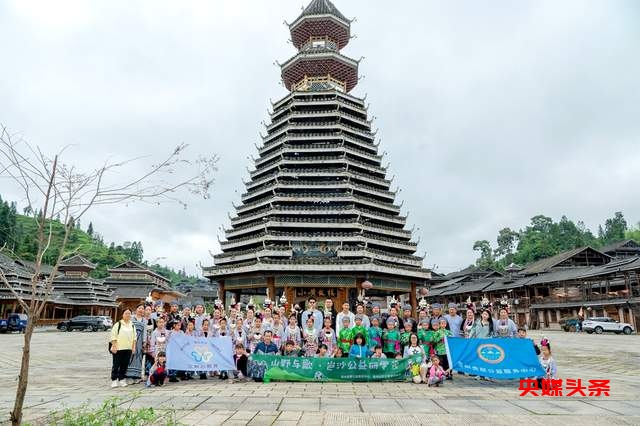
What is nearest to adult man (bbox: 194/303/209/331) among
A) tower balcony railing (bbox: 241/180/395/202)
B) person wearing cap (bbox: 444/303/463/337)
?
person wearing cap (bbox: 444/303/463/337)

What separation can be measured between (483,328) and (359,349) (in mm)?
3267

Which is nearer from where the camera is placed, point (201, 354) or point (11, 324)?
point (201, 354)

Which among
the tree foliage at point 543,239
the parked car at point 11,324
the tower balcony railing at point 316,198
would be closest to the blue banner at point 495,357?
the tower balcony railing at point 316,198

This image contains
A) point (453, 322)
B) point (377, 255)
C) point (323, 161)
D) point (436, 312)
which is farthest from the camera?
point (323, 161)

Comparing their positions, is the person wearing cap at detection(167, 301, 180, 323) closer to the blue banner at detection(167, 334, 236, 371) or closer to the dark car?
the blue banner at detection(167, 334, 236, 371)

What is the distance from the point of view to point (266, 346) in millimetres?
11344

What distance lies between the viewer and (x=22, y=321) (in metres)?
40.7

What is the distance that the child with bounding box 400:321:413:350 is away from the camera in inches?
445

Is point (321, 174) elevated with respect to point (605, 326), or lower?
elevated

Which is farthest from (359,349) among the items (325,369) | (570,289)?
(570,289)

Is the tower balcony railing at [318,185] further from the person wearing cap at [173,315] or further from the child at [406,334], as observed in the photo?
the child at [406,334]

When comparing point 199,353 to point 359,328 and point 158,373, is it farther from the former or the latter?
point 359,328

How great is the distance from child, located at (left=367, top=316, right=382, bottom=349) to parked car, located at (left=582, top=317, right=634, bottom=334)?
1295 inches

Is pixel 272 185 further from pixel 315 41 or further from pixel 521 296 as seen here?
pixel 521 296
